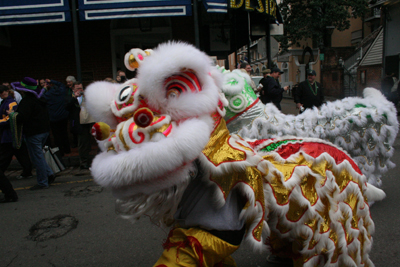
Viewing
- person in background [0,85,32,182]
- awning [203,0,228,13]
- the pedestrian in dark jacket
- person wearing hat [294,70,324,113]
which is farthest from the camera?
awning [203,0,228,13]

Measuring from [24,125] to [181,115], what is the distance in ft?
15.0

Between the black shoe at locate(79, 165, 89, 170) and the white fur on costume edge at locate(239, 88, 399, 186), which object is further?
the black shoe at locate(79, 165, 89, 170)

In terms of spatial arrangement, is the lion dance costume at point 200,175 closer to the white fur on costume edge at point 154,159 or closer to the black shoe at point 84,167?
the white fur on costume edge at point 154,159

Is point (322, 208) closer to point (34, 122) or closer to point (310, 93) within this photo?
point (34, 122)

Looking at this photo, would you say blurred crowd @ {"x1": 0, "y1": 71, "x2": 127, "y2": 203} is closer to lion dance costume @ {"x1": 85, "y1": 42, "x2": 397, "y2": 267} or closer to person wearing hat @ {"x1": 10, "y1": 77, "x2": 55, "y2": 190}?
person wearing hat @ {"x1": 10, "y1": 77, "x2": 55, "y2": 190}

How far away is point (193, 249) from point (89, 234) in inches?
100

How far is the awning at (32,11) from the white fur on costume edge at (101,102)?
650cm

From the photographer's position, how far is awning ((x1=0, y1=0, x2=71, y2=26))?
7.08 metres

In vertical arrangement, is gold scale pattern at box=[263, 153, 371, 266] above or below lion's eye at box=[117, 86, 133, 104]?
below

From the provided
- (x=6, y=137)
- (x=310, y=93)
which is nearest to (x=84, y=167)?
(x=6, y=137)

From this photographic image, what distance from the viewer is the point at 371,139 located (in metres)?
3.47

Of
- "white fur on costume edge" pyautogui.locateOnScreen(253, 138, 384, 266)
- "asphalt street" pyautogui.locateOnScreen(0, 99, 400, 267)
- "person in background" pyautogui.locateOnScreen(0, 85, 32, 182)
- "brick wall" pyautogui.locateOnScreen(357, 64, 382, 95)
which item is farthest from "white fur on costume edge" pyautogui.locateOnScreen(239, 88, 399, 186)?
"brick wall" pyautogui.locateOnScreen(357, 64, 382, 95)

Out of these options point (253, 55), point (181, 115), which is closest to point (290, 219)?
point (181, 115)

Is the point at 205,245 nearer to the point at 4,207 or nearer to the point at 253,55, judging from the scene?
the point at 4,207
